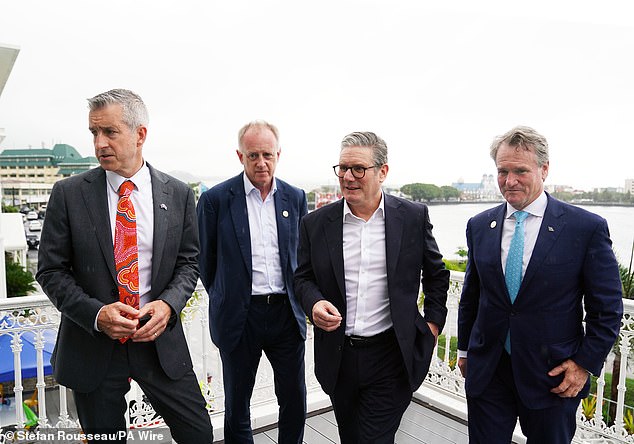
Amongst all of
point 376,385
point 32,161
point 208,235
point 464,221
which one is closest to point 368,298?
point 376,385

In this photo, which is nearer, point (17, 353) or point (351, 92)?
point (17, 353)

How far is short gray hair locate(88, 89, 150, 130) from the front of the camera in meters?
1.62

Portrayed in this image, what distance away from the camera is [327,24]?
1153 inches

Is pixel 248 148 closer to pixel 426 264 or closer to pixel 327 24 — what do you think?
pixel 426 264

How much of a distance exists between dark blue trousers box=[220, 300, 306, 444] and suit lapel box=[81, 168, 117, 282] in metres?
0.86

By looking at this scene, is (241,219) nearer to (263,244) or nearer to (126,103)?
(263,244)

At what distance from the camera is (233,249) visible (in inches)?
90.6

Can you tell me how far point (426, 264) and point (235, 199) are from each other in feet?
3.42

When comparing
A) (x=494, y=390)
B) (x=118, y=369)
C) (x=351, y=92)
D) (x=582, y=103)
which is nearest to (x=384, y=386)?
(x=494, y=390)

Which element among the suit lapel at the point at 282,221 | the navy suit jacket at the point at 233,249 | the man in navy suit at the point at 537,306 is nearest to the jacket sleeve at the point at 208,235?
the navy suit jacket at the point at 233,249

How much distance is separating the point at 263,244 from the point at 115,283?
0.84 metres

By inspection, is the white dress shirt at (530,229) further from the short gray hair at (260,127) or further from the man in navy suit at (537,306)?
the short gray hair at (260,127)

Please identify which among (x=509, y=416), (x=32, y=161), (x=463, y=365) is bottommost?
(x=509, y=416)

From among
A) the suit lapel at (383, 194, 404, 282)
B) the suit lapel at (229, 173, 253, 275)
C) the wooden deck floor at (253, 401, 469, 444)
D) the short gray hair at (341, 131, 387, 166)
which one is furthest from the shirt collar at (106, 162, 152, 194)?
the wooden deck floor at (253, 401, 469, 444)
